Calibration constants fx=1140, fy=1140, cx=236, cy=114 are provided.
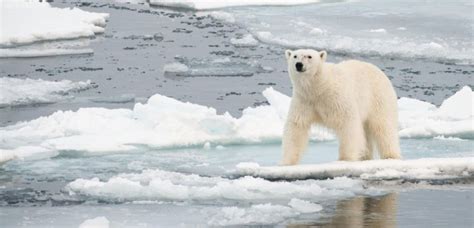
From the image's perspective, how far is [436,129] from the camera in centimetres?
851

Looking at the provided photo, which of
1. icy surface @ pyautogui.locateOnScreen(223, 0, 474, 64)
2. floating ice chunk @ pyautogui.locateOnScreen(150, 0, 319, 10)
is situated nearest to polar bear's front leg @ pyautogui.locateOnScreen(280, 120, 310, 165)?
icy surface @ pyautogui.locateOnScreen(223, 0, 474, 64)

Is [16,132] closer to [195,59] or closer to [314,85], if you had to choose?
[314,85]

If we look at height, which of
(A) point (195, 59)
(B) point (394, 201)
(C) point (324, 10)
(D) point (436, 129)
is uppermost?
(C) point (324, 10)

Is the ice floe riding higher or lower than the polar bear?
higher

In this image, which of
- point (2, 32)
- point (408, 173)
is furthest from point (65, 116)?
point (2, 32)

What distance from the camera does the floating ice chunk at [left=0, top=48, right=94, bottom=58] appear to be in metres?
14.5

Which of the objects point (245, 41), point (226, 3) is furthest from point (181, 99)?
point (226, 3)

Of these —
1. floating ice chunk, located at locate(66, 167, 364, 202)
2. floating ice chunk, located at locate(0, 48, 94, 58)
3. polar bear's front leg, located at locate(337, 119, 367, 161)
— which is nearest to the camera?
floating ice chunk, located at locate(66, 167, 364, 202)

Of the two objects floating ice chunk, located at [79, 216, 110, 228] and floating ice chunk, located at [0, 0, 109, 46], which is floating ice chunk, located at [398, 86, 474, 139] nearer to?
floating ice chunk, located at [79, 216, 110, 228]

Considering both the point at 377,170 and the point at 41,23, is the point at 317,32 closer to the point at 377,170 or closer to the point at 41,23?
the point at 41,23

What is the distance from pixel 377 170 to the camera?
6898mm

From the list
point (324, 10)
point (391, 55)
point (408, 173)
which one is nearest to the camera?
point (408, 173)

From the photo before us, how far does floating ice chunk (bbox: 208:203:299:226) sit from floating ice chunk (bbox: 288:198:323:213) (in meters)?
0.05

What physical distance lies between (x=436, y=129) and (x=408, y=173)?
1693 mm
